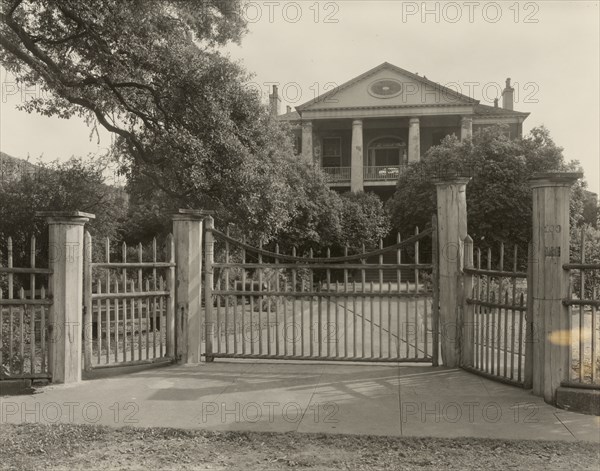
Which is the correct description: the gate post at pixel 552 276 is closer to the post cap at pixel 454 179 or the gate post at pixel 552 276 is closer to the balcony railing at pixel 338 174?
the post cap at pixel 454 179

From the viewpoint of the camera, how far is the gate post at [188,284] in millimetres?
8008

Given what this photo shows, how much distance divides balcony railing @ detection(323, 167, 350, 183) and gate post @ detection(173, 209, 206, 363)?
2718 centimetres

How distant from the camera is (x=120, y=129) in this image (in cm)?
1609

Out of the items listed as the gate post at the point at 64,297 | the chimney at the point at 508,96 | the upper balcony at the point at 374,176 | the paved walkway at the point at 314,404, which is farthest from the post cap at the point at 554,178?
the chimney at the point at 508,96

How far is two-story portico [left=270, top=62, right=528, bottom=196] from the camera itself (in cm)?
3459

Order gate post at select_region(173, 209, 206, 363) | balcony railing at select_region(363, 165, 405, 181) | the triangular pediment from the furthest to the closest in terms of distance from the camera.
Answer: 1. balcony railing at select_region(363, 165, 405, 181)
2. the triangular pediment
3. gate post at select_region(173, 209, 206, 363)

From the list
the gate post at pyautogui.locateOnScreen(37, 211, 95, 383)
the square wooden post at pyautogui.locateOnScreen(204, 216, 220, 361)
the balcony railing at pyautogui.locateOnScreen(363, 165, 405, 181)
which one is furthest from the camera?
the balcony railing at pyautogui.locateOnScreen(363, 165, 405, 181)

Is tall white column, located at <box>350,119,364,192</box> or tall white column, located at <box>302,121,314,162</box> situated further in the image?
tall white column, located at <box>302,121,314,162</box>

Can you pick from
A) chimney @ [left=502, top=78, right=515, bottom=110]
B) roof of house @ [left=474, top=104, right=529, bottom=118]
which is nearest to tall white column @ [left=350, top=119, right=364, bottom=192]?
roof of house @ [left=474, top=104, right=529, bottom=118]

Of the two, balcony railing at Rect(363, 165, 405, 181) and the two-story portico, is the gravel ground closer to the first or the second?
the two-story portico

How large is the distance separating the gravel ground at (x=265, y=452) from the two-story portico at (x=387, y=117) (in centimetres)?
2940

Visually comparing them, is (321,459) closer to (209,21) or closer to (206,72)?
(206,72)

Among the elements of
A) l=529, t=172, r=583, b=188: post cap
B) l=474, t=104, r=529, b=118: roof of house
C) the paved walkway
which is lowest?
the paved walkway

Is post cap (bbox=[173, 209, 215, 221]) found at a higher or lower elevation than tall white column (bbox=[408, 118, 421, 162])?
lower
